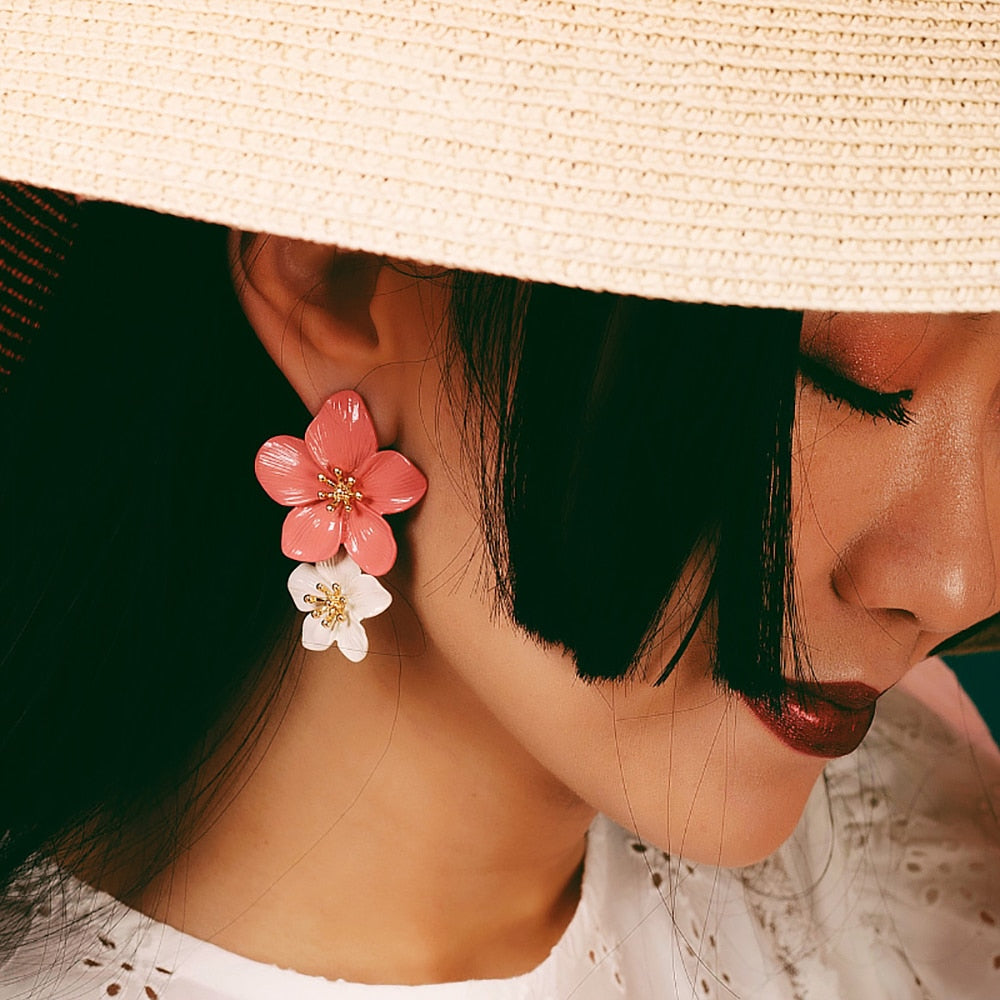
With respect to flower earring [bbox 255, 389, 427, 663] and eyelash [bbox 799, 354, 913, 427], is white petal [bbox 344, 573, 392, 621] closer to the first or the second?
flower earring [bbox 255, 389, 427, 663]

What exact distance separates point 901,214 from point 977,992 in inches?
39.5

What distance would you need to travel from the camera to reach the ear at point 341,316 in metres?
0.56

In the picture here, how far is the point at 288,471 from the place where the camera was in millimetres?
609

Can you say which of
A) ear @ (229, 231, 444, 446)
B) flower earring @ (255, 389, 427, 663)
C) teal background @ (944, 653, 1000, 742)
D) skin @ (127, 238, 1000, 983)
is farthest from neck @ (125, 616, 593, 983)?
teal background @ (944, 653, 1000, 742)

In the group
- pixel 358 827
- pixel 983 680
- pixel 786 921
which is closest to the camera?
pixel 358 827

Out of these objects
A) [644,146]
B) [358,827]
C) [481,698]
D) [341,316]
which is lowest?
[358,827]

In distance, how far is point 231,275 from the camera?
616 millimetres

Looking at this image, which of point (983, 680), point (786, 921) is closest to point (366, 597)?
point (786, 921)

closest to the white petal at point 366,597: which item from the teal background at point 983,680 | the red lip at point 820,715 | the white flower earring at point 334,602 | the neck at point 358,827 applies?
the white flower earring at point 334,602

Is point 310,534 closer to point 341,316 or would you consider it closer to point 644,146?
point 341,316

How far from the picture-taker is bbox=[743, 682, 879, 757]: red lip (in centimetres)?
65

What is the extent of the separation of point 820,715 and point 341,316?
14.7 inches

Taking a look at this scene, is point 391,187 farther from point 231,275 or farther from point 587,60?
point 231,275

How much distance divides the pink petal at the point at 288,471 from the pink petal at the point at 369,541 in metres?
0.03
